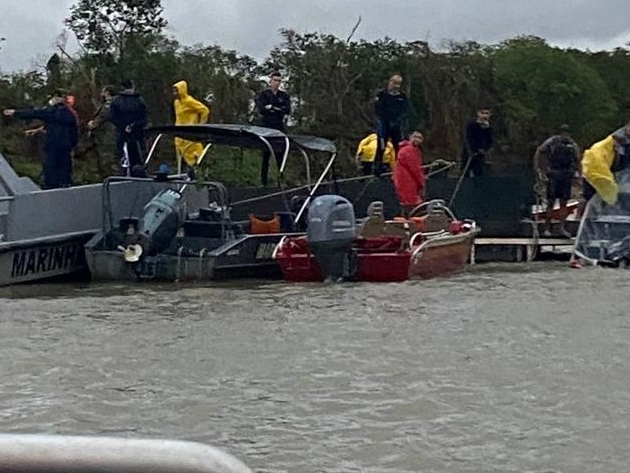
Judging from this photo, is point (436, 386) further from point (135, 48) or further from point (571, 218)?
point (135, 48)

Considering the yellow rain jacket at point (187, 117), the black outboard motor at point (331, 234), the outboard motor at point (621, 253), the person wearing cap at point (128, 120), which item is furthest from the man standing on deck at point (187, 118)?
the outboard motor at point (621, 253)

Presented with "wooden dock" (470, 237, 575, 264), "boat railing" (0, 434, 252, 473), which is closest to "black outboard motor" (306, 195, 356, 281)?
"wooden dock" (470, 237, 575, 264)

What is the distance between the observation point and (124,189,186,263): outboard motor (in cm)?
1488

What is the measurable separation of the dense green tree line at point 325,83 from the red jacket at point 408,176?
5458 millimetres

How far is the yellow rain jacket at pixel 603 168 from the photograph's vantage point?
1734 cm

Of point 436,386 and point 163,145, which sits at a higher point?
point 163,145

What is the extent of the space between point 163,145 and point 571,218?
7.10 meters

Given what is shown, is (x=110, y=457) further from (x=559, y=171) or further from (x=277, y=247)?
(x=559, y=171)

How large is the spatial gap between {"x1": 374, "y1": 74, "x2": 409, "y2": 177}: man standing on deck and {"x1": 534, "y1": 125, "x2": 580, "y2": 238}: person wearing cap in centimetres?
212

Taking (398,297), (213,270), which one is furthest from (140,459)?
(213,270)

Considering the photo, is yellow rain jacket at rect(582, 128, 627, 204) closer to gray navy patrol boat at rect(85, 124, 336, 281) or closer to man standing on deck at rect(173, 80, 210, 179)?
gray navy patrol boat at rect(85, 124, 336, 281)

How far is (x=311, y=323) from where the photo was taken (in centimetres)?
1109

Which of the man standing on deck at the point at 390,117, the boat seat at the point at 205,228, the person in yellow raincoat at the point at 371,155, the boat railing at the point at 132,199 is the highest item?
the man standing on deck at the point at 390,117

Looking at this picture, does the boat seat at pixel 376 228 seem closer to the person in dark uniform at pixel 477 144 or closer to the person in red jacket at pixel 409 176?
the person in red jacket at pixel 409 176
